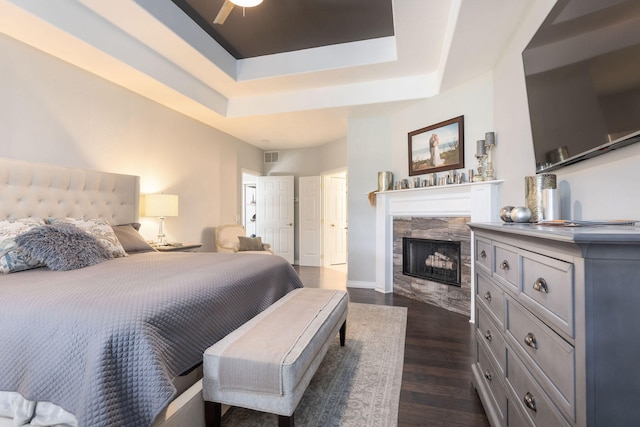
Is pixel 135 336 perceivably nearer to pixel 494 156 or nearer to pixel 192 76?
pixel 494 156

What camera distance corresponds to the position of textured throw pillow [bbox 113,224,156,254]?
9.62ft

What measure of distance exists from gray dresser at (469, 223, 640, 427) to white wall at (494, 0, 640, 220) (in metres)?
0.51

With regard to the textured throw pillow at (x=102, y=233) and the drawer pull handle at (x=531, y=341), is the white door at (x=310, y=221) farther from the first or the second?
the drawer pull handle at (x=531, y=341)

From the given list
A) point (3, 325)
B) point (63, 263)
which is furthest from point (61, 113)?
point (3, 325)

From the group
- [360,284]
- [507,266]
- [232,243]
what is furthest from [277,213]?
[507,266]

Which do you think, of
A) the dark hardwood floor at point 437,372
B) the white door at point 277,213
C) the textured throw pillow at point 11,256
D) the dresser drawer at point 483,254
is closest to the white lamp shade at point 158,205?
the textured throw pillow at point 11,256

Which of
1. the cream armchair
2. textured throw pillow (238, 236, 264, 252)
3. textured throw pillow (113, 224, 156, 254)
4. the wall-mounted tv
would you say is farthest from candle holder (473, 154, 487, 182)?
textured throw pillow (113, 224, 156, 254)

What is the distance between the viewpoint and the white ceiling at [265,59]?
248 centimetres

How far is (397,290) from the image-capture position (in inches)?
169

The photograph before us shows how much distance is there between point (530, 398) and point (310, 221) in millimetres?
5619

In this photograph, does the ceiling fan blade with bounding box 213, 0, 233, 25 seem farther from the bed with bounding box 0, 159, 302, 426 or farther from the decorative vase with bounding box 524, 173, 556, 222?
the decorative vase with bounding box 524, 173, 556, 222

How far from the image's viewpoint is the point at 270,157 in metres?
6.99

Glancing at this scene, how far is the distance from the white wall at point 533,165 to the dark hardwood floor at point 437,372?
1.21 meters

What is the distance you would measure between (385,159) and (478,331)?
3.00m
